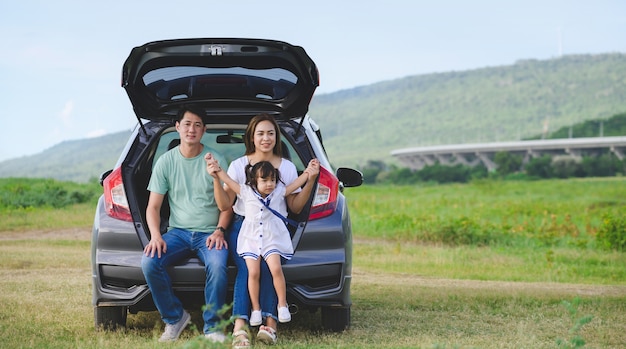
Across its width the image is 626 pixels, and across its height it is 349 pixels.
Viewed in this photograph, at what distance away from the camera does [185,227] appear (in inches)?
243

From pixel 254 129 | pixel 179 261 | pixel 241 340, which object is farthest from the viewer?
pixel 254 129

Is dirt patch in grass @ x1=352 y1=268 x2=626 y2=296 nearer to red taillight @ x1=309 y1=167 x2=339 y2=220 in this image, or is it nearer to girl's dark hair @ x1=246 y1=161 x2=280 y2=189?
red taillight @ x1=309 y1=167 x2=339 y2=220

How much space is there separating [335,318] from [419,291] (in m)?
3.68

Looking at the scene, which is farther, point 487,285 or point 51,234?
point 51,234

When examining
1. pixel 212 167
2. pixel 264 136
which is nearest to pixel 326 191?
pixel 264 136

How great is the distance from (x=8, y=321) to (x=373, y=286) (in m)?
4.71

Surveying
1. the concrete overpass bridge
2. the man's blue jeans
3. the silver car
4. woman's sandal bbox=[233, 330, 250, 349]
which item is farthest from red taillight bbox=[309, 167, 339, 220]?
the concrete overpass bridge

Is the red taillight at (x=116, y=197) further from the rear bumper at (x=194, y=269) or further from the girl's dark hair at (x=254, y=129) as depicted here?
the girl's dark hair at (x=254, y=129)

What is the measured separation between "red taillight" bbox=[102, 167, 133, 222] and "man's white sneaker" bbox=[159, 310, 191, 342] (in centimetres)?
79

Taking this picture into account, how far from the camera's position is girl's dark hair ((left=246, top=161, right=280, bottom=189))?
5.97 metres

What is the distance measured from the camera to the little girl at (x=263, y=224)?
19.3 ft

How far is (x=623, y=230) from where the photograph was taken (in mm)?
18406

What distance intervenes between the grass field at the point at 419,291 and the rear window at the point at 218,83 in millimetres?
1724

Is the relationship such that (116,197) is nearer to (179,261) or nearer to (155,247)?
(155,247)
